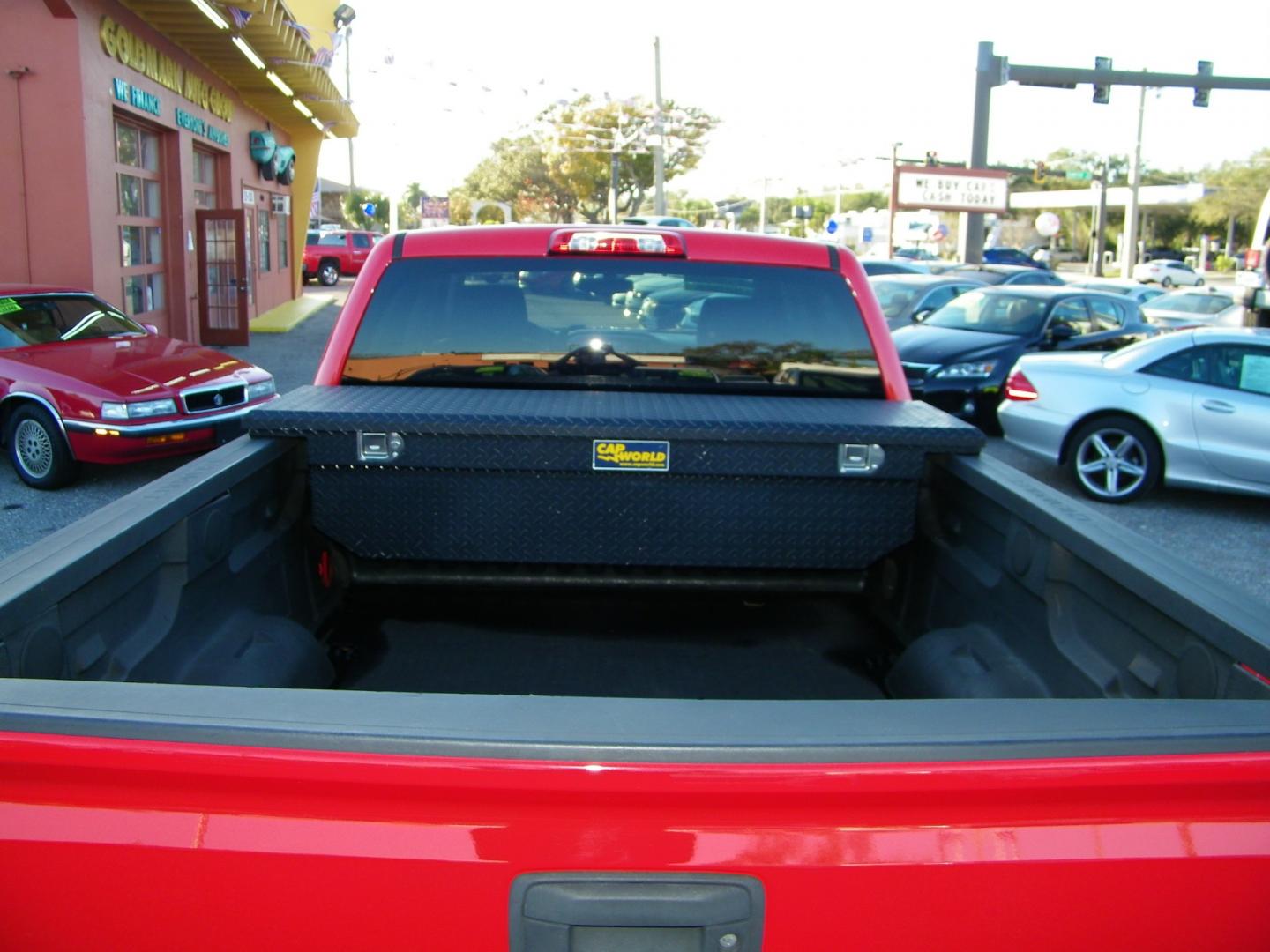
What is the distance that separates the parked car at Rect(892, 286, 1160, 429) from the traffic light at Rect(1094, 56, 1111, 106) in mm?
12526

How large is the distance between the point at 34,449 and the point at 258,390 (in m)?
1.87

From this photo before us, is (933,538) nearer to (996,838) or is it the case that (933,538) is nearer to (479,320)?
(479,320)

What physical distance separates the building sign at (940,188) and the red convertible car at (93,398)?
112 ft

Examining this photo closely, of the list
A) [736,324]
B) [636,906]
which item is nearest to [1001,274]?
[736,324]

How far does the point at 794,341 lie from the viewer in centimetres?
359

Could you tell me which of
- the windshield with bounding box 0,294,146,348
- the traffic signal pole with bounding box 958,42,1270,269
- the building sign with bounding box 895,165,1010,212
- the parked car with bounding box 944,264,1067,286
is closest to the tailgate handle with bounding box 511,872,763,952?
the windshield with bounding box 0,294,146,348

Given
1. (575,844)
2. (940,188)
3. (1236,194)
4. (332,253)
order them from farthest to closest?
(1236,194)
(332,253)
(940,188)
(575,844)

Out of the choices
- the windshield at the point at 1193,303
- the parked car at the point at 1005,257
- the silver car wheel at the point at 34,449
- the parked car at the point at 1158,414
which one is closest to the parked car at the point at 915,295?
the parked car at the point at 1158,414

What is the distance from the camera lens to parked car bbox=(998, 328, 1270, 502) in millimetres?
9023

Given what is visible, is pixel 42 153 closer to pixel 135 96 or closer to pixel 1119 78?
pixel 135 96

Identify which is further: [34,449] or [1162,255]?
[1162,255]

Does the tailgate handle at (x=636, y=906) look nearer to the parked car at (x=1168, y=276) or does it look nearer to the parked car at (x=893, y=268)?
the parked car at (x=893, y=268)

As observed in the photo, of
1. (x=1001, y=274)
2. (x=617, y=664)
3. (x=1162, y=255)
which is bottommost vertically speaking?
(x=617, y=664)

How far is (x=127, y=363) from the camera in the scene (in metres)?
9.30
